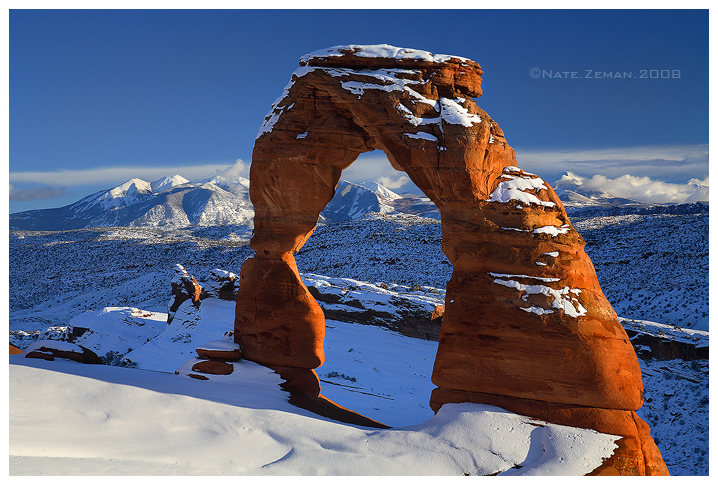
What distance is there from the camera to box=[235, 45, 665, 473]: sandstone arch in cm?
943

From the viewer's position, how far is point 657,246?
121 feet

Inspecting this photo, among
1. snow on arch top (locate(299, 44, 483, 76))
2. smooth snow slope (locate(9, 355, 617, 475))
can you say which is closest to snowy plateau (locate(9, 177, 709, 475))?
smooth snow slope (locate(9, 355, 617, 475))

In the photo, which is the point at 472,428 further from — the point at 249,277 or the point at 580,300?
the point at 249,277

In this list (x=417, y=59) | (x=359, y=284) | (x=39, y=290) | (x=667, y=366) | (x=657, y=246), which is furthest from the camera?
(x=39, y=290)

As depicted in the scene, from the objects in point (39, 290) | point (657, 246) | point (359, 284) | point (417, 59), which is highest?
point (417, 59)

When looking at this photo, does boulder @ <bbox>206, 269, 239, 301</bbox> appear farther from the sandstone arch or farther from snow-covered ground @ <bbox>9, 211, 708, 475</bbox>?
the sandstone arch

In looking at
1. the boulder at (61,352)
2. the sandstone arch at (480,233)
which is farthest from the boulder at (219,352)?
the sandstone arch at (480,233)

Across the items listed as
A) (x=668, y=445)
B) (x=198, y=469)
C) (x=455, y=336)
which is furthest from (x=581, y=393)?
(x=668, y=445)

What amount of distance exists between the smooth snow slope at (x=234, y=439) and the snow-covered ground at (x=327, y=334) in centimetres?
5

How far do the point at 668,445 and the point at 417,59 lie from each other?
13940 millimetres

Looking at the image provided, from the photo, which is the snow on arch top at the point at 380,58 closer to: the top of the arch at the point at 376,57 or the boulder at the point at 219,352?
the top of the arch at the point at 376,57

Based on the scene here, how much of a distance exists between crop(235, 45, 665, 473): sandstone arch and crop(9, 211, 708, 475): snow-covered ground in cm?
132

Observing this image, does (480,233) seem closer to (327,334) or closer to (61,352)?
(61,352)

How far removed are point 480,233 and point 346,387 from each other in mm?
10306
